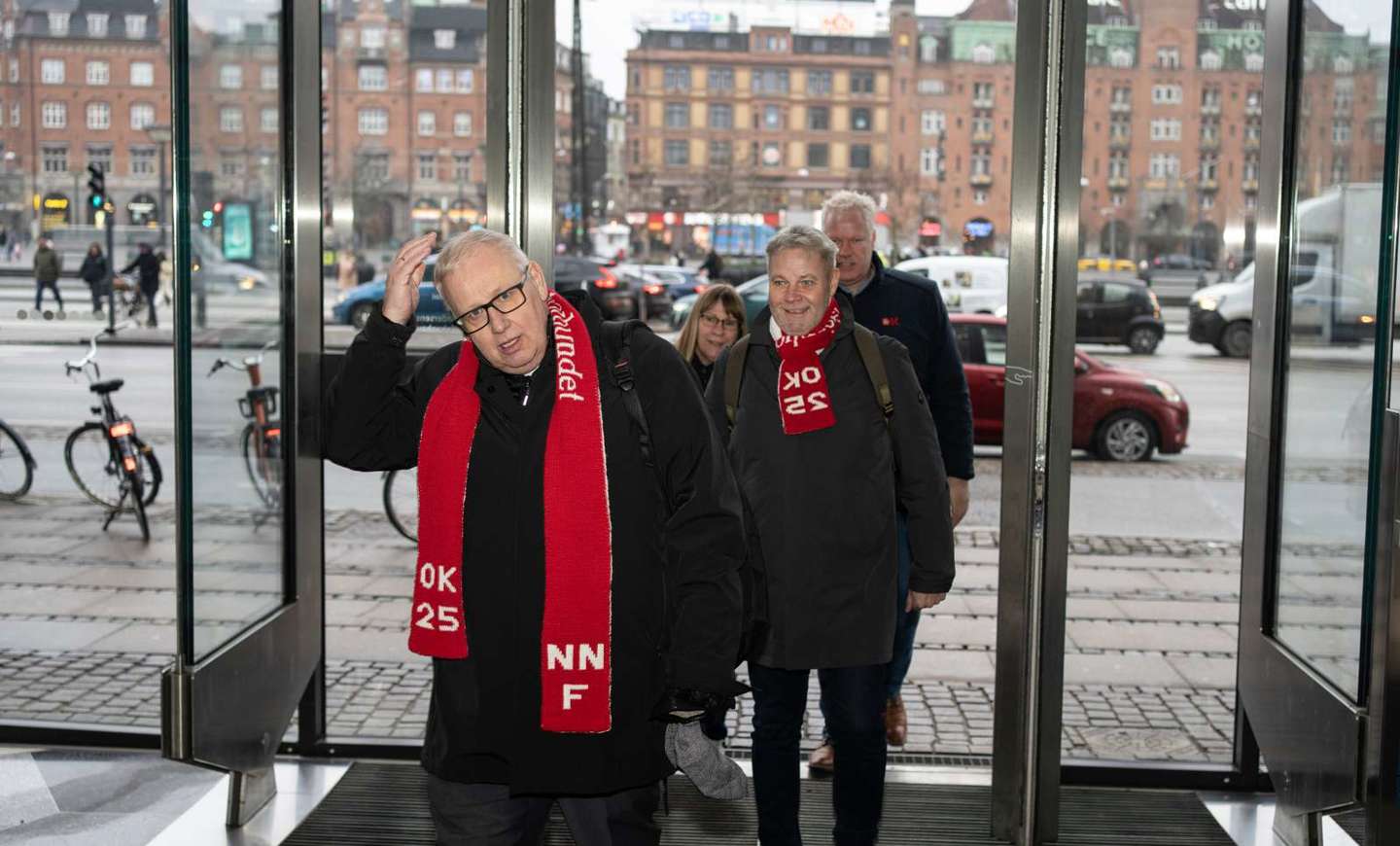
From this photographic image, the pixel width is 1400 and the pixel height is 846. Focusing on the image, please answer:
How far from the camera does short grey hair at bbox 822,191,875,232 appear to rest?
4473 millimetres

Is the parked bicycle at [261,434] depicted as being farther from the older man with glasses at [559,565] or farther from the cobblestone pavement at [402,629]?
the older man with glasses at [559,565]

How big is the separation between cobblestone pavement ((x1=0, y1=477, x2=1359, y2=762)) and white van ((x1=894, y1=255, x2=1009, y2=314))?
269 cm

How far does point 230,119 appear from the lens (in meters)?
4.37

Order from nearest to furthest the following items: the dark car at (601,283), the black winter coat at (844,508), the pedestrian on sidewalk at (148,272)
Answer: the black winter coat at (844,508) → the dark car at (601,283) → the pedestrian on sidewalk at (148,272)

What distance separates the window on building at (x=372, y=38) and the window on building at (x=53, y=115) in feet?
8.69

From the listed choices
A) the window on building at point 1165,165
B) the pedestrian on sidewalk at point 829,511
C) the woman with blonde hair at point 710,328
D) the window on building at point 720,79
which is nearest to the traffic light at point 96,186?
the window on building at point 720,79

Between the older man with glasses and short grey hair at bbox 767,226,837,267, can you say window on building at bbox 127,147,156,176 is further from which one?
the older man with glasses

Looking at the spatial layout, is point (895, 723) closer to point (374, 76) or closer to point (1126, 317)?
point (374, 76)

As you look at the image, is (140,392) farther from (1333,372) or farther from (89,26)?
(1333,372)

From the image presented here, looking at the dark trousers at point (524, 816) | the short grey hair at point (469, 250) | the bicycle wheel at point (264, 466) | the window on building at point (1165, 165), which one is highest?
the window on building at point (1165, 165)

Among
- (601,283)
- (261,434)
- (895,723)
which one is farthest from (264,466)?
(601,283)

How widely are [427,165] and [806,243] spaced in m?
6.93

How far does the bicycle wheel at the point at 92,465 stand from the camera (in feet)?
29.8

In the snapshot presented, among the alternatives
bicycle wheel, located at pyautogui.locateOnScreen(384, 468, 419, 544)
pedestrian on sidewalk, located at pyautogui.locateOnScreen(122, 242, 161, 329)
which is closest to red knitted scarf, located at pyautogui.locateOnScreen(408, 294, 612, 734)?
bicycle wheel, located at pyautogui.locateOnScreen(384, 468, 419, 544)
